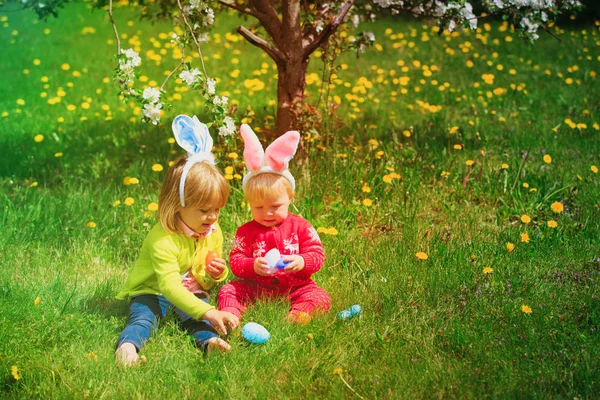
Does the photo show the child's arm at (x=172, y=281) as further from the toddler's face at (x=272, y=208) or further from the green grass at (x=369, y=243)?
the toddler's face at (x=272, y=208)

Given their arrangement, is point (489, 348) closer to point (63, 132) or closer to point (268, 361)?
point (268, 361)

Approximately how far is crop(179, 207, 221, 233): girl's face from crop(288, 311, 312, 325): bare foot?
1.68 feet

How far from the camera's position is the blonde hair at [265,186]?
9.34ft

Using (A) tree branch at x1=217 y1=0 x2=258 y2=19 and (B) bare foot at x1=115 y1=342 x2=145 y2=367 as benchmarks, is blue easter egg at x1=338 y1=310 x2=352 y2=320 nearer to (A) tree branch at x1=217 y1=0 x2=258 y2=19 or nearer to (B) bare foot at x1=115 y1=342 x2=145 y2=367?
(B) bare foot at x1=115 y1=342 x2=145 y2=367

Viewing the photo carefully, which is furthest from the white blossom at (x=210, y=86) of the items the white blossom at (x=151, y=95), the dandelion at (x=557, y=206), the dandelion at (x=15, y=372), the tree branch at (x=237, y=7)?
the dandelion at (x=557, y=206)

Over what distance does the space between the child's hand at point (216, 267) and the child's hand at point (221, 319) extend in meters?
0.28

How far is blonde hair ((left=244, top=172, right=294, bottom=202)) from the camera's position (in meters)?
2.85

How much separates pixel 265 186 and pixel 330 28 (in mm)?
1369

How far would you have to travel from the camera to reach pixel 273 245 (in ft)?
9.83

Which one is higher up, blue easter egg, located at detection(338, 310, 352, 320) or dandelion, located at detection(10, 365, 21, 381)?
blue easter egg, located at detection(338, 310, 352, 320)

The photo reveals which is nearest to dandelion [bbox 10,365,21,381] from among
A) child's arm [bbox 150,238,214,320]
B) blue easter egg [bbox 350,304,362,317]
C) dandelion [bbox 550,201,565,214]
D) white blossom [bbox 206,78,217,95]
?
child's arm [bbox 150,238,214,320]

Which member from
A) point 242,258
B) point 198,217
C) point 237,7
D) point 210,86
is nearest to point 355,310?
point 242,258

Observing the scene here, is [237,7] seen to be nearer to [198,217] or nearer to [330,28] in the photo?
[330,28]

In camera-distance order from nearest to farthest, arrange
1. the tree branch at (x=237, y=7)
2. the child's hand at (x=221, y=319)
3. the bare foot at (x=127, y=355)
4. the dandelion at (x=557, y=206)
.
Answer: the bare foot at (x=127, y=355), the child's hand at (x=221, y=319), the dandelion at (x=557, y=206), the tree branch at (x=237, y=7)
